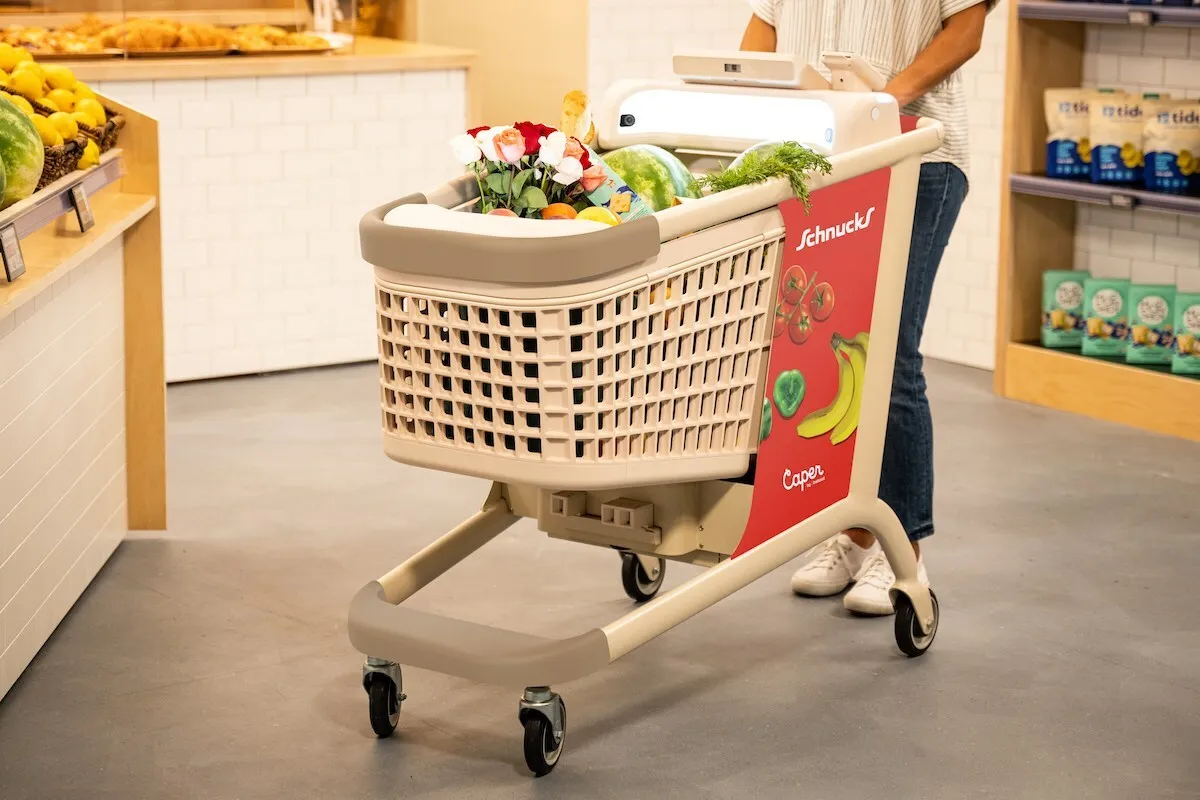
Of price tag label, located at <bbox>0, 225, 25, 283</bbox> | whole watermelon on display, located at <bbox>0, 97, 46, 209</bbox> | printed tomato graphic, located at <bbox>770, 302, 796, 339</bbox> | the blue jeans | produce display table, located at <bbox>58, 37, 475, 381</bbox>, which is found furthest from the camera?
produce display table, located at <bbox>58, 37, 475, 381</bbox>

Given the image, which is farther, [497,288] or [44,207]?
[44,207]

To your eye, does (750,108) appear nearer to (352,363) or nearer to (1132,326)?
(1132,326)

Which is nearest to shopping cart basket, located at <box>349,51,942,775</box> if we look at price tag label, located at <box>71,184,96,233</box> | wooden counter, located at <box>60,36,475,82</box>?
price tag label, located at <box>71,184,96,233</box>

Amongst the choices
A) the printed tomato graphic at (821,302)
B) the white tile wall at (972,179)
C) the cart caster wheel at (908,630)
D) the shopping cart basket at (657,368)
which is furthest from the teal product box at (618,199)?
the white tile wall at (972,179)

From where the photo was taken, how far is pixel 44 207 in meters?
3.25

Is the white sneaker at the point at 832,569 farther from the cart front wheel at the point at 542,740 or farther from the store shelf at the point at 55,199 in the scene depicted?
the store shelf at the point at 55,199

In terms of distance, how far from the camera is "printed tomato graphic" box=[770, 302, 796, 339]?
278 cm

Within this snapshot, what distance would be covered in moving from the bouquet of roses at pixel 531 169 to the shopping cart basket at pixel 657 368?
13 centimetres

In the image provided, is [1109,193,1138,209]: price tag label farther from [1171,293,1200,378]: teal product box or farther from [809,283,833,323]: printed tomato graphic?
[809,283,833,323]: printed tomato graphic

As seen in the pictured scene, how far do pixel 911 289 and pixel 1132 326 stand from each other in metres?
2.24

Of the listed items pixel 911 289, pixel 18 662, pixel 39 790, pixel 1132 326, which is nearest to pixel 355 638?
pixel 39 790

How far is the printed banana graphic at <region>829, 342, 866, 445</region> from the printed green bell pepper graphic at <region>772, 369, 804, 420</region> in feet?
0.60

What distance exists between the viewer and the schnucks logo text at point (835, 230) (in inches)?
111

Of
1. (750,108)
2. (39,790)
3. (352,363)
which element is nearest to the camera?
(39,790)
